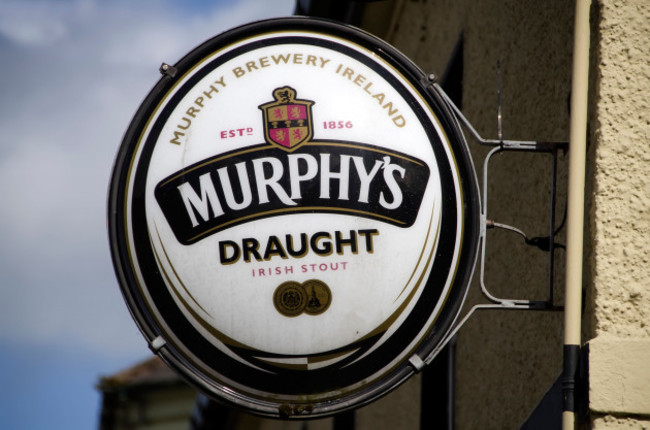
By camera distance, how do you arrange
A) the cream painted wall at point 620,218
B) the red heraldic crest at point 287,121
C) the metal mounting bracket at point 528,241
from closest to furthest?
the cream painted wall at point 620,218 → the metal mounting bracket at point 528,241 → the red heraldic crest at point 287,121

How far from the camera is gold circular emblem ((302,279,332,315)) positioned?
9.80 feet

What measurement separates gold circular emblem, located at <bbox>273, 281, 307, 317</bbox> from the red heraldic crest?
16.3 inches

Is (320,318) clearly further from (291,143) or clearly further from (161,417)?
(161,417)

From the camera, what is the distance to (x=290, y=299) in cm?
301

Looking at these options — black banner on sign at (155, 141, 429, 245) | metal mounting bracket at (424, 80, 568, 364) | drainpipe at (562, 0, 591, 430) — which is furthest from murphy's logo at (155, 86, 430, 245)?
drainpipe at (562, 0, 591, 430)

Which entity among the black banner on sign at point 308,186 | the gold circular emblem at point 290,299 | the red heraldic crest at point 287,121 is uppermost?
the red heraldic crest at point 287,121

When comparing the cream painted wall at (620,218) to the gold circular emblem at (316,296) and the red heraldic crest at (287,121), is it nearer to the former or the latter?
the gold circular emblem at (316,296)

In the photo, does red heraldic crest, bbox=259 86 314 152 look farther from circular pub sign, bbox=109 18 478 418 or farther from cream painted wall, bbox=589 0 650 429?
cream painted wall, bbox=589 0 650 429

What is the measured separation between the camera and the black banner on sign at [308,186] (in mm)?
3062

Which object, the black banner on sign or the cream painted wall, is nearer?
the cream painted wall

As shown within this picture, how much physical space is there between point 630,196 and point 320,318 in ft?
3.14

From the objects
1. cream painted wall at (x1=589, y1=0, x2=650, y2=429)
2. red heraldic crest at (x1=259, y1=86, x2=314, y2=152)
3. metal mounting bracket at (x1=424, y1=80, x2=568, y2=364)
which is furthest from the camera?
red heraldic crest at (x1=259, y1=86, x2=314, y2=152)

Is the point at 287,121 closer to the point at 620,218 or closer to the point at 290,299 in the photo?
the point at 290,299

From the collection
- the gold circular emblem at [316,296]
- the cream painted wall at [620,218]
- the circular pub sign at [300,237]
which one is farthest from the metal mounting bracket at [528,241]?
the gold circular emblem at [316,296]
